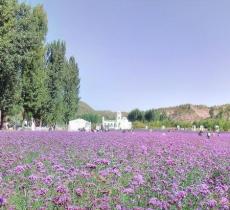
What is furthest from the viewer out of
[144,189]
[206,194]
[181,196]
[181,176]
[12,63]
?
[12,63]

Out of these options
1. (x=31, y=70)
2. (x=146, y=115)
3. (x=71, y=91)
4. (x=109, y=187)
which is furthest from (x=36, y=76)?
(x=146, y=115)

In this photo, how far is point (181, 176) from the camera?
880 cm

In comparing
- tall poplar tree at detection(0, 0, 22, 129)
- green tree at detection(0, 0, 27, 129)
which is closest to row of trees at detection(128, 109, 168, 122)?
green tree at detection(0, 0, 27, 129)

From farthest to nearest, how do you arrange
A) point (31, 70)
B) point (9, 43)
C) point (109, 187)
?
point (31, 70) < point (9, 43) < point (109, 187)

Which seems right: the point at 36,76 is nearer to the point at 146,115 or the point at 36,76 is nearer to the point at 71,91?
the point at 71,91

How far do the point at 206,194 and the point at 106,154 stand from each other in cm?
685

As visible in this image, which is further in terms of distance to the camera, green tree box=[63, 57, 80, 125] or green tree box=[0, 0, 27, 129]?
green tree box=[63, 57, 80, 125]

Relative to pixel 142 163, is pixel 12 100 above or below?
above

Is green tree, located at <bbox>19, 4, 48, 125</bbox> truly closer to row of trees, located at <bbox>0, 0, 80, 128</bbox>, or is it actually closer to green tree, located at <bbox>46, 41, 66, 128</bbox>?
row of trees, located at <bbox>0, 0, 80, 128</bbox>

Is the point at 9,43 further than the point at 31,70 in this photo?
No

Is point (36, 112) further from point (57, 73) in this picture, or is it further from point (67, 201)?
point (67, 201)

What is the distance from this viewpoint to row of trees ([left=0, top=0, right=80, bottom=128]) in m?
32.2

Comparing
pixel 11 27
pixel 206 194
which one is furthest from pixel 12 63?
pixel 206 194

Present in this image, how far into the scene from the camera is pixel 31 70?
49.0 meters
